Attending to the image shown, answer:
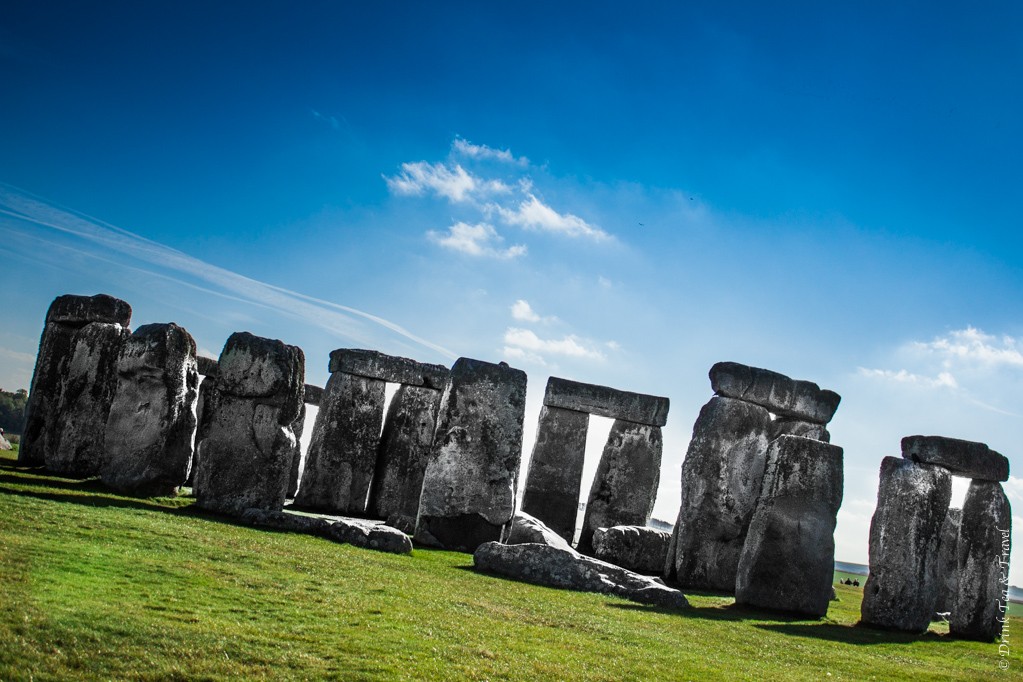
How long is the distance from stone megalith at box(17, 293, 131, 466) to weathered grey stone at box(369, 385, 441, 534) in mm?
5948

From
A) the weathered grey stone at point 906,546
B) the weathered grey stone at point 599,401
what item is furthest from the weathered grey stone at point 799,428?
the weathered grey stone at point 906,546

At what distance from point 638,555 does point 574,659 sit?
8942 millimetres

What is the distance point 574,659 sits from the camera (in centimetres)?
671

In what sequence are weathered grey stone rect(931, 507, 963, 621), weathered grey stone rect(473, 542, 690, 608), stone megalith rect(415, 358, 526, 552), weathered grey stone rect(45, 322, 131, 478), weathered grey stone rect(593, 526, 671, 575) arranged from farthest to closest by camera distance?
1. weathered grey stone rect(45, 322, 131, 478)
2. weathered grey stone rect(593, 526, 671, 575)
3. stone megalith rect(415, 358, 526, 552)
4. weathered grey stone rect(931, 507, 963, 621)
5. weathered grey stone rect(473, 542, 690, 608)

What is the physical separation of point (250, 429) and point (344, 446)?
5.85 meters

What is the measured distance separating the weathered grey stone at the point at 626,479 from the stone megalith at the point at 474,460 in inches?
195

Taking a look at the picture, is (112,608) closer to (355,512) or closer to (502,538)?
(502,538)

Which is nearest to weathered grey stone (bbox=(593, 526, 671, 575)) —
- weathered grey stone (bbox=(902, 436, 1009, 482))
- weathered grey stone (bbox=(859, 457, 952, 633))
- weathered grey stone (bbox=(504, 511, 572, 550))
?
weathered grey stone (bbox=(504, 511, 572, 550))

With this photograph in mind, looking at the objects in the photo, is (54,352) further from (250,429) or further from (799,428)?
(799,428)

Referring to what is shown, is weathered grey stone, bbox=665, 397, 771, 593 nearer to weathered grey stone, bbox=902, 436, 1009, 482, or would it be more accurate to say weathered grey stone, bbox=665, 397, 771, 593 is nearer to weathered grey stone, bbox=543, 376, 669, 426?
weathered grey stone, bbox=902, 436, 1009, 482

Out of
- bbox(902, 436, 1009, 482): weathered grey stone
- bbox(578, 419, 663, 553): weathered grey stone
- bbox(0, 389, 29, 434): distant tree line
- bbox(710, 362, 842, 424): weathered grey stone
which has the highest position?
bbox(710, 362, 842, 424): weathered grey stone

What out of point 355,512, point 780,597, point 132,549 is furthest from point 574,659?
point 355,512

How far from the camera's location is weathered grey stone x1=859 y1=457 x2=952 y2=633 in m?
12.4

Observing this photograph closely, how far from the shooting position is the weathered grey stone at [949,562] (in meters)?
13.3
